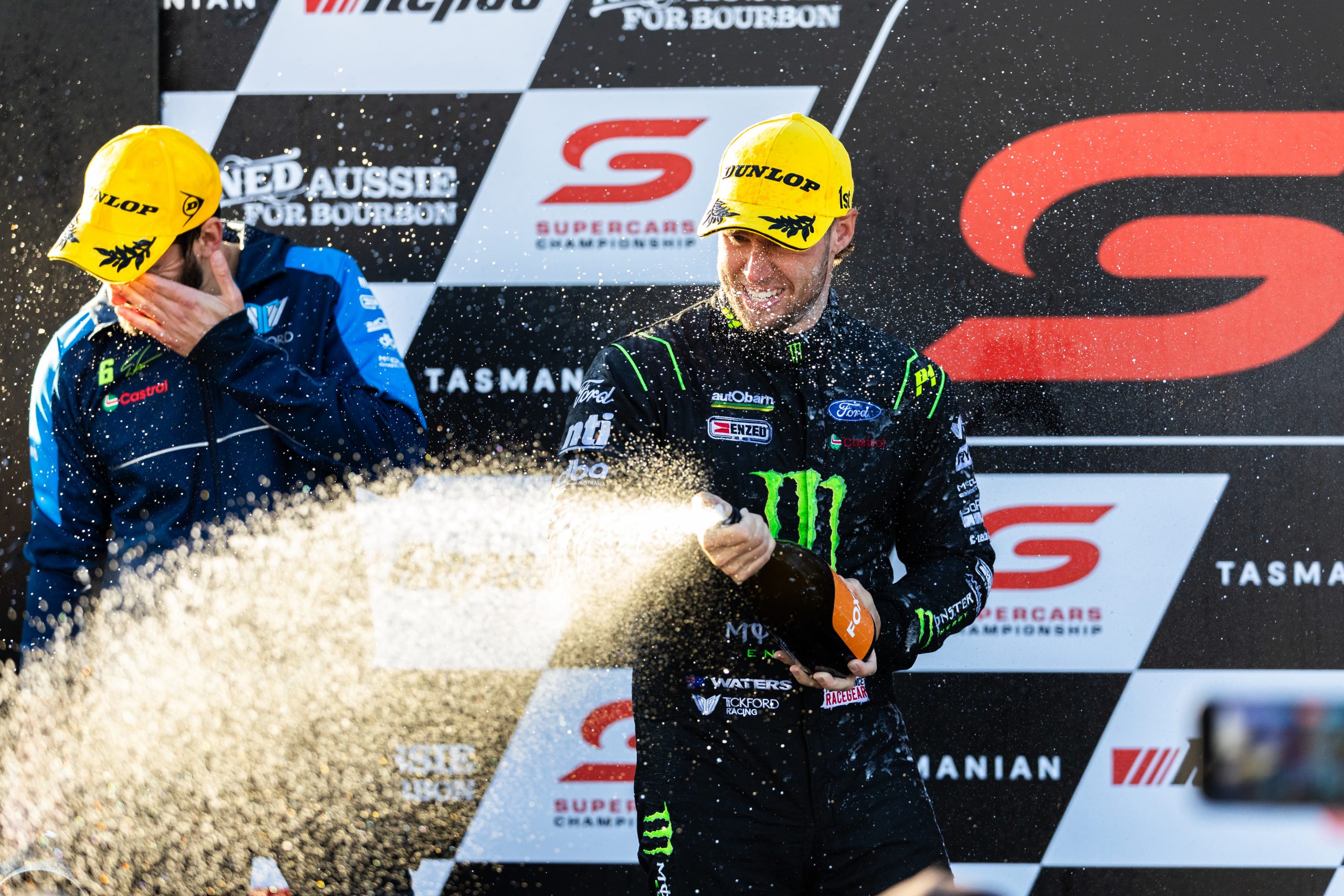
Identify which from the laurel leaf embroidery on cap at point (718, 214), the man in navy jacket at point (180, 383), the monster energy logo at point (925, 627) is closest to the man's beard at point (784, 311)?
the laurel leaf embroidery on cap at point (718, 214)

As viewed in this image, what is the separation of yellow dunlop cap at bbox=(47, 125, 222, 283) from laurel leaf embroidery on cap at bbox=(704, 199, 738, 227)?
0.99 m

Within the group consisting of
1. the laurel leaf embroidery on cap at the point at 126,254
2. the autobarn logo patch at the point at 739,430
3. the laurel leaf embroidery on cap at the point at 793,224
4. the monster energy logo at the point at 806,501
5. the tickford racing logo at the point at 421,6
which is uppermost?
the tickford racing logo at the point at 421,6

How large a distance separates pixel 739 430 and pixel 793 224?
0.37 m

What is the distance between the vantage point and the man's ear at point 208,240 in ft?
7.68

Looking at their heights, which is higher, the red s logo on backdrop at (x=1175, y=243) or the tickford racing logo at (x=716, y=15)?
the tickford racing logo at (x=716, y=15)

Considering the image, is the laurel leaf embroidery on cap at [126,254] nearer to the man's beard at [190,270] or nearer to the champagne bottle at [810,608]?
the man's beard at [190,270]

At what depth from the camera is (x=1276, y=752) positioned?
70cm

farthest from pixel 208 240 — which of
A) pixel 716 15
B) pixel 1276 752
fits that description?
pixel 1276 752

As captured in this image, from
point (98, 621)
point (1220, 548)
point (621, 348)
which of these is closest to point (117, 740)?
point (98, 621)

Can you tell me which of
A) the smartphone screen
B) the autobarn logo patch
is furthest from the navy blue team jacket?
the smartphone screen

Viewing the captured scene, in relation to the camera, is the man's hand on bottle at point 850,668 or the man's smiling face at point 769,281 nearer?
the man's hand on bottle at point 850,668

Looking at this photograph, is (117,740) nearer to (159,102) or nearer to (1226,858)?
(159,102)

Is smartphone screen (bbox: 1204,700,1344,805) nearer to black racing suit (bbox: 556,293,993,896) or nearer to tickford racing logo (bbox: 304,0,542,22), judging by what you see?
black racing suit (bbox: 556,293,993,896)

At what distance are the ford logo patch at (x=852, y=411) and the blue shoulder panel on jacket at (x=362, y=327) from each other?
0.83 meters
